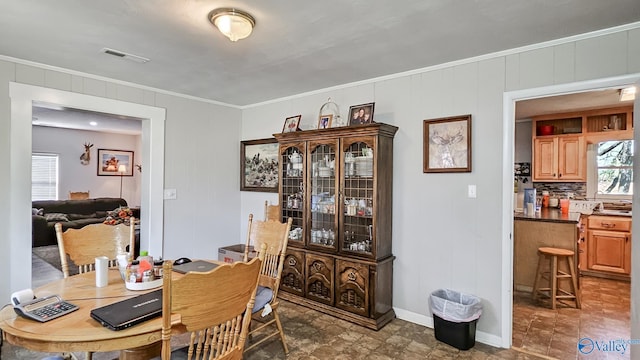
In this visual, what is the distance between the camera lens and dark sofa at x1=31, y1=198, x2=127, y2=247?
6.11 metres

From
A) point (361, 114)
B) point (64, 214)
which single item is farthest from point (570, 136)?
point (64, 214)

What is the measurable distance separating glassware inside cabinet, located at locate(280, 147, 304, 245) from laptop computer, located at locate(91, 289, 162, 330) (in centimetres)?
217

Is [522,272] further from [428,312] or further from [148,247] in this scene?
[148,247]

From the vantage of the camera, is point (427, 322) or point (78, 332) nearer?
point (78, 332)

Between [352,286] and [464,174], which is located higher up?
[464,174]

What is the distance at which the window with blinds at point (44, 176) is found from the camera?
763cm

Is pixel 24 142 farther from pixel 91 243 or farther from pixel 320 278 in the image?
pixel 320 278

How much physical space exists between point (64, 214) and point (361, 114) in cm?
684

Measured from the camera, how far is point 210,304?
1398 millimetres

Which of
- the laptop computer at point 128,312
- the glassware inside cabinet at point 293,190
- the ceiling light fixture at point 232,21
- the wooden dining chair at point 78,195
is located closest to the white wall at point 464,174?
the glassware inside cabinet at point 293,190

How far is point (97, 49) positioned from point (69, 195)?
6.72 meters

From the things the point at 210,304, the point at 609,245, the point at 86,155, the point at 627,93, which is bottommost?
the point at 609,245

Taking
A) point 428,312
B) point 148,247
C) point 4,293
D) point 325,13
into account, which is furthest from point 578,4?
point 4,293

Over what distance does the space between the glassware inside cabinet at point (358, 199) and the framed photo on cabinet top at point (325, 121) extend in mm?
515
